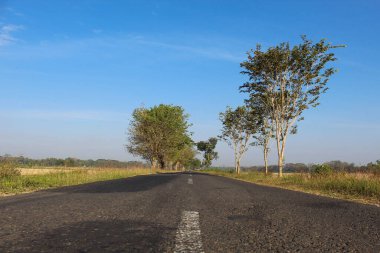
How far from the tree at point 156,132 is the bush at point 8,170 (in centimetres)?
4392

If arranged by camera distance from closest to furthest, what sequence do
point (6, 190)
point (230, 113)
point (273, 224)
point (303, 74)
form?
point (273, 224) < point (6, 190) < point (303, 74) < point (230, 113)

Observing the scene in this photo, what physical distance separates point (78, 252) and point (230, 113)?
158 feet

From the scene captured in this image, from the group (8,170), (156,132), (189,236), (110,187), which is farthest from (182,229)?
(156,132)

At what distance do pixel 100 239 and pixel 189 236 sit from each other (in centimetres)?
84

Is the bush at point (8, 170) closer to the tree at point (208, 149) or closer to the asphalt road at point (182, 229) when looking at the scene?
the asphalt road at point (182, 229)

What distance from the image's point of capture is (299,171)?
Answer: 18891 millimetres

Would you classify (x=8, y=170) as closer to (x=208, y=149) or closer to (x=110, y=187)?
(x=110, y=187)

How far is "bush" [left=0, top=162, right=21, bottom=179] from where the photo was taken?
12.3 metres

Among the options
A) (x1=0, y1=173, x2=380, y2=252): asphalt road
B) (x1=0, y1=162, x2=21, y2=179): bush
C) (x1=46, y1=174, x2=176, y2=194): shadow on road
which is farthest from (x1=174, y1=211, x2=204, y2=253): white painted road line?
(x1=0, y1=162, x2=21, y2=179): bush

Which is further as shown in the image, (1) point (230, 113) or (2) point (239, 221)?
(1) point (230, 113)

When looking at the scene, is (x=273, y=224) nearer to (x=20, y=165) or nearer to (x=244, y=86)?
(x=20, y=165)

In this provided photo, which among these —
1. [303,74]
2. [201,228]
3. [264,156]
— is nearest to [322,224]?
[201,228]

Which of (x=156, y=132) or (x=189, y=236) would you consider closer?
(x=189, y=236)

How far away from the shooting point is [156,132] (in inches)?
2287
